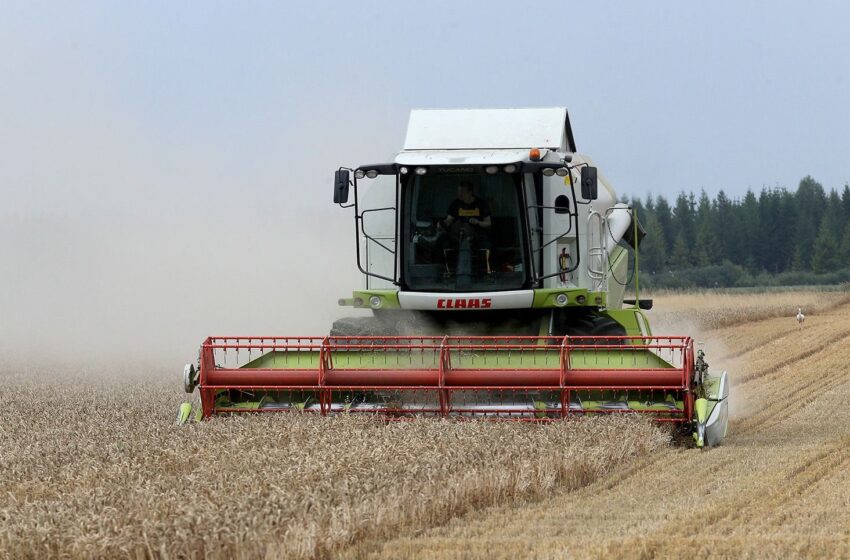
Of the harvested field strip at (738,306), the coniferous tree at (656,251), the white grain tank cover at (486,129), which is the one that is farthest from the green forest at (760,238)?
the white grain tank cover at (486,129)

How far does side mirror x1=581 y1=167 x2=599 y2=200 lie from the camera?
332 inches

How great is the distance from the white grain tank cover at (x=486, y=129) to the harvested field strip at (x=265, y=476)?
250 centimetres

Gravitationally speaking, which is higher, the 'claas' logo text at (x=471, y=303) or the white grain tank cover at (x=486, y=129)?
the white grain tank cover at (x=486, y=129)

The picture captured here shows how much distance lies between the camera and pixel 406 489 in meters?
5.55

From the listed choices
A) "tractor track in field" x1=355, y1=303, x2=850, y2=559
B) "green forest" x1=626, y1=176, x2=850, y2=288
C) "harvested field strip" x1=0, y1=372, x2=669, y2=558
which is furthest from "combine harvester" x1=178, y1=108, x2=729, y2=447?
"green forest" x1=626, y1=176, x2=850, y2=288

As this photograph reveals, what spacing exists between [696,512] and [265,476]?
72.2 inches

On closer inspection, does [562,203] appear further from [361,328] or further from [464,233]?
[361,328]

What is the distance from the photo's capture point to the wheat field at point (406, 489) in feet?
15.4

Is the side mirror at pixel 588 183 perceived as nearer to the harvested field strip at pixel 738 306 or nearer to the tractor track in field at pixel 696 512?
the tractor track in field at pixel 696 512

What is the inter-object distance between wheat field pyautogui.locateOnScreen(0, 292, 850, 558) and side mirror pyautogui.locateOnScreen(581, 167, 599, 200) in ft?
5.17

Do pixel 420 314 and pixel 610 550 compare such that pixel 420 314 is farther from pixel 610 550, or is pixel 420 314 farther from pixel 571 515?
pixel 610 550

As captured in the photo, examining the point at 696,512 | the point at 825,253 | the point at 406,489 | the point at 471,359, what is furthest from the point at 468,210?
the point at 825,253

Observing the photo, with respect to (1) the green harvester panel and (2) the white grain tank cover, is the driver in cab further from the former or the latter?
(1) the green harvester panel

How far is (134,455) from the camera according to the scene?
21.6 feet
